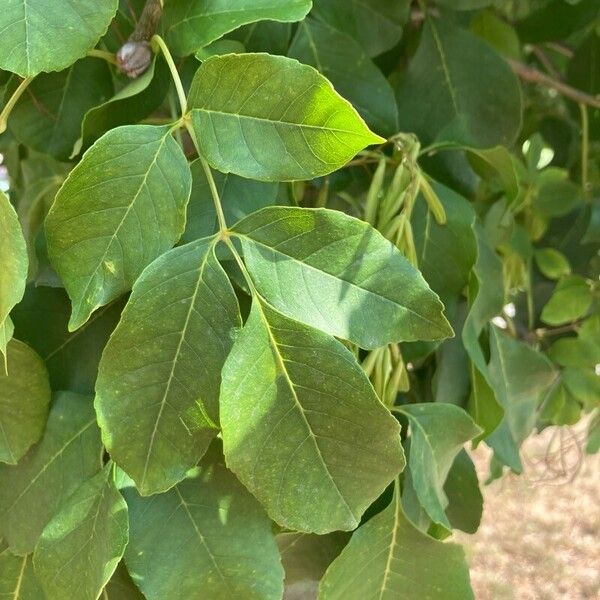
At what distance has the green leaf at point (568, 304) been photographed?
0.50 metres

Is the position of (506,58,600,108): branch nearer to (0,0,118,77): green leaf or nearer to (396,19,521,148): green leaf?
(396,19,521,148): green leaf

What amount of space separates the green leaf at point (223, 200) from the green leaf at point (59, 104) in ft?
0.22

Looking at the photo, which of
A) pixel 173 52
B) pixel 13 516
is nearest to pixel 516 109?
pixel 173 52

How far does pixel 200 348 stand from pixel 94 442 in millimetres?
66

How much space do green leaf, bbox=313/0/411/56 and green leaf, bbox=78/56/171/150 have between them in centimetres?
10

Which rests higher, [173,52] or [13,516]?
[173,52]

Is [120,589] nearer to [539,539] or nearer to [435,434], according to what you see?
[435,434]

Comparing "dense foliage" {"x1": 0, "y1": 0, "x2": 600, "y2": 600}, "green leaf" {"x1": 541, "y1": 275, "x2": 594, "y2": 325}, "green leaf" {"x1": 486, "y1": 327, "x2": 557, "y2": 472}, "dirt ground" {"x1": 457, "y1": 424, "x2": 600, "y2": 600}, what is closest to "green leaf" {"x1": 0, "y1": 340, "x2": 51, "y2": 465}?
"dense foliage" {"x1": 0, "y1": 0, "x2": 600, "y2": 600}

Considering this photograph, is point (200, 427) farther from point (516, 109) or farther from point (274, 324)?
point (516, 109)

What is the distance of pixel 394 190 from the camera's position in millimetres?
306

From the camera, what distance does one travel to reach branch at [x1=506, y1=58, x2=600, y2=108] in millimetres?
488

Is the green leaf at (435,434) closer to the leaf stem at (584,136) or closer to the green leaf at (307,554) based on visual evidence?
the green leaf at (307,554)

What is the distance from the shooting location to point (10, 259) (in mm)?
211

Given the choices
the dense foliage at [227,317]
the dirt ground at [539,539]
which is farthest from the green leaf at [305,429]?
the dirt ground at [539,539]
